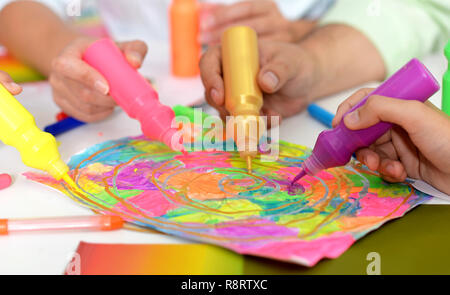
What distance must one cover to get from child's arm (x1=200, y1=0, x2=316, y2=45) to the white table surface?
0.14m

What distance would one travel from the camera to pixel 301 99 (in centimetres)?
82

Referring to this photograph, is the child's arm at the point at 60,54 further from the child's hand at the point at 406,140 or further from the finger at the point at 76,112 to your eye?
the child's hand at the point at 406,140

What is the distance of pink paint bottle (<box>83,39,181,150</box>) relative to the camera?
62cm

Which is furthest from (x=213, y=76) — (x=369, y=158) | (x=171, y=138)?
(x=369, y=158)

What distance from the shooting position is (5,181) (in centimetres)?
57

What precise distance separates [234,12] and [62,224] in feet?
2.02

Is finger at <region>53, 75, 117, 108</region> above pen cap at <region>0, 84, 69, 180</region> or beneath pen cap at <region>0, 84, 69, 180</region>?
above

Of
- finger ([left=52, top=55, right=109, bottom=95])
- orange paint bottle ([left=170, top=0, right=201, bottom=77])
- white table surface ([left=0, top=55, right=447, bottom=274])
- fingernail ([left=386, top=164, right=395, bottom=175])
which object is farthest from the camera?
orange paint bottle ([left=170, top=0, right=201, bottom=77])

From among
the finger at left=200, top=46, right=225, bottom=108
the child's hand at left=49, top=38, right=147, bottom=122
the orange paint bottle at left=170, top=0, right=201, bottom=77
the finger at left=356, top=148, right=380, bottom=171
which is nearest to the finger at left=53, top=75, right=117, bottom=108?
the child's hand at left=49, top=38, right=147, bottom=122

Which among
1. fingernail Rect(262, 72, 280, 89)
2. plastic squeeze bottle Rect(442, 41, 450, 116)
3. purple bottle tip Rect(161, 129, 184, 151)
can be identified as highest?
fingernail Rect(262, 72, 280, 89)

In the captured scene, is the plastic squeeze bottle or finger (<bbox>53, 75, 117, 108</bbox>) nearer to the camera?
the plastic squeeze bottle

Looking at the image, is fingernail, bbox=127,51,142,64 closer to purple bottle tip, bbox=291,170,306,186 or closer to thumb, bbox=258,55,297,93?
thumb, bbox=258,55,297,93

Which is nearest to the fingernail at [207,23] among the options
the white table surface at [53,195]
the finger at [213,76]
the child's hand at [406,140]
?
the white table surface at [53,195]

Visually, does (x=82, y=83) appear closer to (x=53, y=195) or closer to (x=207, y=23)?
(x=53, y=195)
